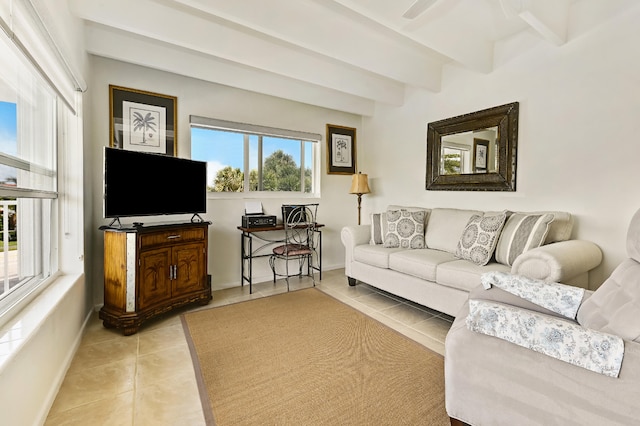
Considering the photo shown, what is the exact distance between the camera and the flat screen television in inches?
92.7

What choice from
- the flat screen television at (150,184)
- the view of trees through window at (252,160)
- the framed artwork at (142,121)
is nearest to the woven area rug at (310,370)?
the flat screen television at (150,184)

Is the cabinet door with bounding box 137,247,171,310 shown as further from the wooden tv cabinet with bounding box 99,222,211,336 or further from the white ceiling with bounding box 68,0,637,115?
the white ceiling with bounding box 68,0,637,115

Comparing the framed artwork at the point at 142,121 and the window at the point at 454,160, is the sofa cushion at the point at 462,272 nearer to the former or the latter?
the window at the point at 454,160

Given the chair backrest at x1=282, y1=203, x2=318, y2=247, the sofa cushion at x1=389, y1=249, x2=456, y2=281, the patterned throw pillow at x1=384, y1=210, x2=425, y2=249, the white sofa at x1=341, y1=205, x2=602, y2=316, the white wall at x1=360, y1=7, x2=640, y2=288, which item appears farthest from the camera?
the chair backrest at x1=282, y1=203, x2=318, y2=247

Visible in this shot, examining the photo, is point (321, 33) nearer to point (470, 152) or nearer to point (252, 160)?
point (252, 160)

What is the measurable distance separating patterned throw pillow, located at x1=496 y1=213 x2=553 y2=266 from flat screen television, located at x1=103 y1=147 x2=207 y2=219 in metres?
2.79

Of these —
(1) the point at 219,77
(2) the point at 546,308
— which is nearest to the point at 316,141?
(1) the point at 219,77

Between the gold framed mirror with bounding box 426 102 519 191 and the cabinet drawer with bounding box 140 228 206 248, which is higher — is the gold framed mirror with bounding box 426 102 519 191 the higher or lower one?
the higher one

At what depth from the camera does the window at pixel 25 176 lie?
1.46m

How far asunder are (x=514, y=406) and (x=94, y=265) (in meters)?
3.31

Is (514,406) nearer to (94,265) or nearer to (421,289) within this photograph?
(421,289)

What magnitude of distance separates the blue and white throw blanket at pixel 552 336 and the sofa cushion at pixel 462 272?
3.99 ft

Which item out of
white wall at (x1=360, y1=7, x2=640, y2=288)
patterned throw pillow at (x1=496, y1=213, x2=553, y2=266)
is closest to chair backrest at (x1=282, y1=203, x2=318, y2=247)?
white wall at (x1=360, y1=7, x2=640, y2=288)

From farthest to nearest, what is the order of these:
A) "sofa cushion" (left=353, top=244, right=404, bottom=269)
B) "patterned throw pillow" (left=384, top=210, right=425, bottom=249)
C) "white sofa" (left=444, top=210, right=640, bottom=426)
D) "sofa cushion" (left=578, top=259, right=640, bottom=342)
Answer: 1. "patterned throw pillow" (left=384, top=210, right=425, bottom=249)
2. "sofa cushion" (left=353, top=244, right=404, bottom=269)
3. "sofa cushion" (left=578, top=259, right=640, bottom=342)
4. "white sofa" (left=444, top=210, right=640, bottom=426)
